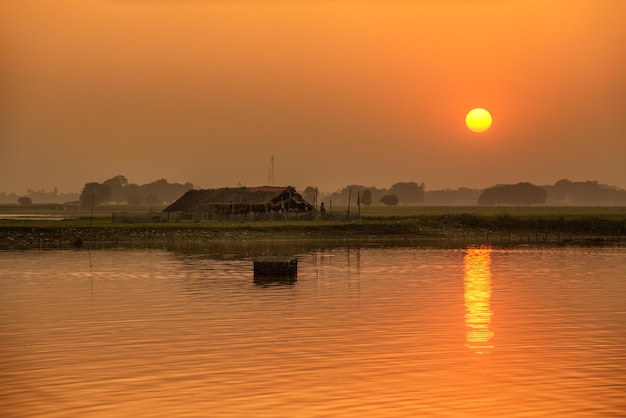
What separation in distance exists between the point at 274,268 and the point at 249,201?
60.2m

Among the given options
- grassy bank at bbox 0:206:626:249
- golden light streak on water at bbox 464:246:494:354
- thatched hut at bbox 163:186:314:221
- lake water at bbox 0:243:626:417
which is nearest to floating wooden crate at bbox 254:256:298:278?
lake water at bbox 0:243:626:417

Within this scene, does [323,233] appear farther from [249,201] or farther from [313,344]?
[313,344]

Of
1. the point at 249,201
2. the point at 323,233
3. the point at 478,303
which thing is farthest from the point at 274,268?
the point at 249,201

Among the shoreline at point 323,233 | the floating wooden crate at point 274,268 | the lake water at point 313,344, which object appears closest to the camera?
the lake water at point 313,344

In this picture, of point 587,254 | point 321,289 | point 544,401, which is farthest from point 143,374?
point 587,254

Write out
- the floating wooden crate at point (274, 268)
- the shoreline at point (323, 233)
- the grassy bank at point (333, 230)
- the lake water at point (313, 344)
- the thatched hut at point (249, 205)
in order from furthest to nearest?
1. the thatched hut at point (249, 205)
2. the grassy bank at point (333, 230)
3. the shoreline at point (323, 233)
4. the floating wooden crate at point (274, 268)
5. the lake water at point (313, 344)

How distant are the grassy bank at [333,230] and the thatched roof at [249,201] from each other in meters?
4.48

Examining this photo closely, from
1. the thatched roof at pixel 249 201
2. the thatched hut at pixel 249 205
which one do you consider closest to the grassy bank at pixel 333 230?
the thatched hut at pixel 249 205

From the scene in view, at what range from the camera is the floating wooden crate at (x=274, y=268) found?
188ft

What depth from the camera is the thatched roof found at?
115 m

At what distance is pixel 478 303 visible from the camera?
44.8 m

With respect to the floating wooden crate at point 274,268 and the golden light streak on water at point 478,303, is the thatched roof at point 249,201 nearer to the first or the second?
the golden light streak on water at point 478,303

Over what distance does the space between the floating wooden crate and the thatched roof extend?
56.3 m

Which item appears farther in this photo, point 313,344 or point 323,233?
point 323,233
